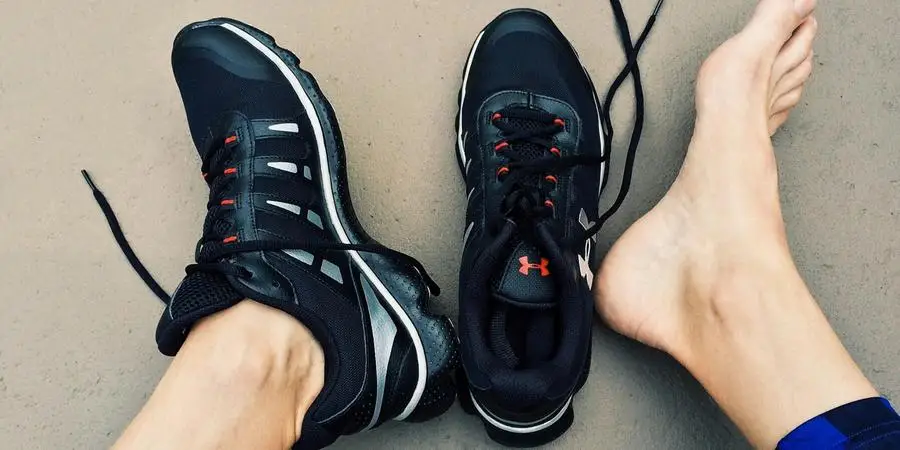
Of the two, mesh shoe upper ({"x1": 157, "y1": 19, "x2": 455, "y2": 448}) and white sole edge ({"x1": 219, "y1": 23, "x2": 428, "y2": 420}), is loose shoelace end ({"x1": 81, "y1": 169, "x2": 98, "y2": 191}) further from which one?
white sole edge ({"x1": 219, "y1": 23, "x2": 428, "y2": 420})

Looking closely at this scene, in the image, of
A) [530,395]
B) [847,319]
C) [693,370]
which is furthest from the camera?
[847,319]

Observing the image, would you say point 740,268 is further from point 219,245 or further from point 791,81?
point 219,245

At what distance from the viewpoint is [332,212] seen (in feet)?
2.66

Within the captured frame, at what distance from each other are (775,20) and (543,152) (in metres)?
0.32

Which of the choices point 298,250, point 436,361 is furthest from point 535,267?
point 298,250

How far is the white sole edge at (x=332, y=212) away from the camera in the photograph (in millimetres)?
734

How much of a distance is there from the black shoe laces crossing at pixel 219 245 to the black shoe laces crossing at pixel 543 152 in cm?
15

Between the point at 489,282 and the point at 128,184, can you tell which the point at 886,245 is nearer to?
the point at 489,282

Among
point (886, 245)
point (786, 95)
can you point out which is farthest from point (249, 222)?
point (886, 245)

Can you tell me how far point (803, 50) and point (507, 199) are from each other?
43 cm

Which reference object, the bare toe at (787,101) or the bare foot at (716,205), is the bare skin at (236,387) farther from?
the bare toe at (787,101)

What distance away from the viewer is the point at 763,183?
0.77 metres

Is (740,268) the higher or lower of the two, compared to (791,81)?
lower

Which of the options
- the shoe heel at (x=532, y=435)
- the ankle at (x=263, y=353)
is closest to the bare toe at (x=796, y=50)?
the shoe heel at (x=532, y=435)
